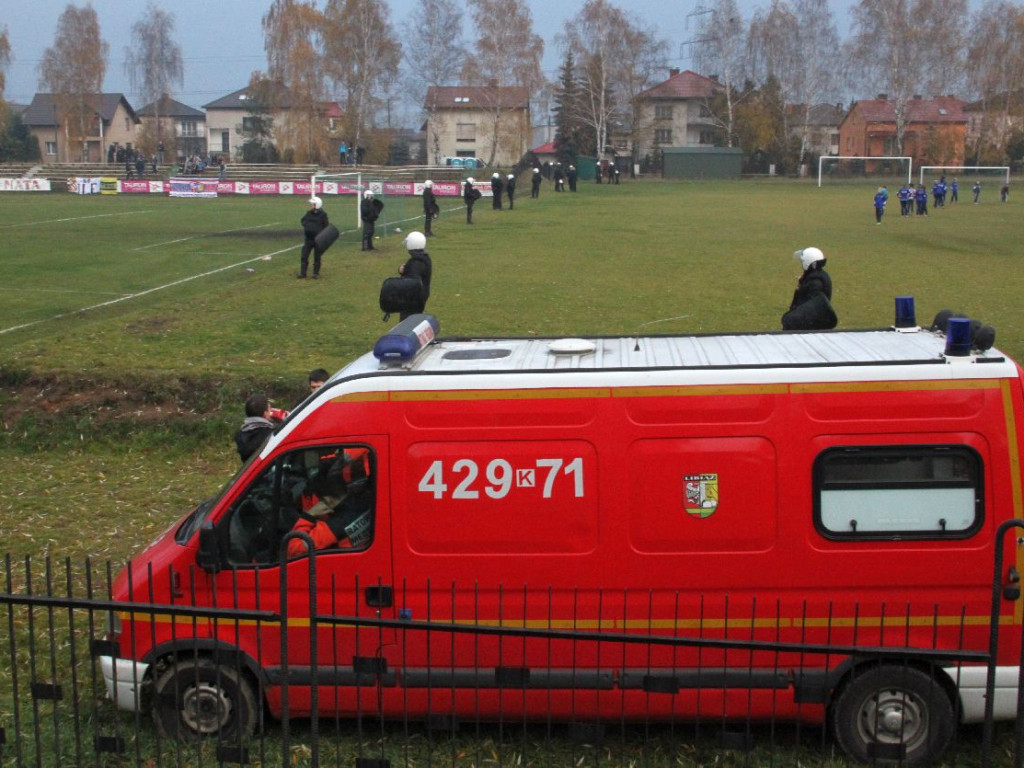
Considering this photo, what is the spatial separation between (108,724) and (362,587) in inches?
72.3

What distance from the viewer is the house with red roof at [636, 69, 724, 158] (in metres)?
104

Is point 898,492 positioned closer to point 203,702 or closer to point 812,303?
point 203,702

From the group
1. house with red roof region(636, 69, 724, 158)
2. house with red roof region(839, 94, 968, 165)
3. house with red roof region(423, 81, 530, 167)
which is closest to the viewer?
house with red roof region(839, 94, 968, 165)

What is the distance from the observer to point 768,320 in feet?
66.7

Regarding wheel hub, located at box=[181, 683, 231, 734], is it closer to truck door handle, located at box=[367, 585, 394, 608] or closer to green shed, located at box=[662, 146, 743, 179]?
truck door handle, located at box=[367, 585, 394, 608]

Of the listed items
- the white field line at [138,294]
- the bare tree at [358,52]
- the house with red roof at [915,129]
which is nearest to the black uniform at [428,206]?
the white field line at [138,294]

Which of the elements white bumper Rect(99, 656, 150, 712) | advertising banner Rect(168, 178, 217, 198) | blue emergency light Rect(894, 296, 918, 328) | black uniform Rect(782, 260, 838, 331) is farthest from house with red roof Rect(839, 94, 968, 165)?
white bumper Rect(99, 656, 150, 712)

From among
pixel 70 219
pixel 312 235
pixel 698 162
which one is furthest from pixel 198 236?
pixel 698 162

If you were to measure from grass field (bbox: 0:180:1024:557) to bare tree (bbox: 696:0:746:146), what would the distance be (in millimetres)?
46461

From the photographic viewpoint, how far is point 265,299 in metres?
22.3

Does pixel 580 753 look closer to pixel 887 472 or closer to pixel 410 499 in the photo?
pixel 410 499

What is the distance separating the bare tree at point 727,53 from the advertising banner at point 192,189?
45.3m

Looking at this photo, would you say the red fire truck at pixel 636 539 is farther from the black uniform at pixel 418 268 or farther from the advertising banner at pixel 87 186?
the advertising banner at pixel 87 186

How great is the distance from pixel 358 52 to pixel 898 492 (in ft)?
279
